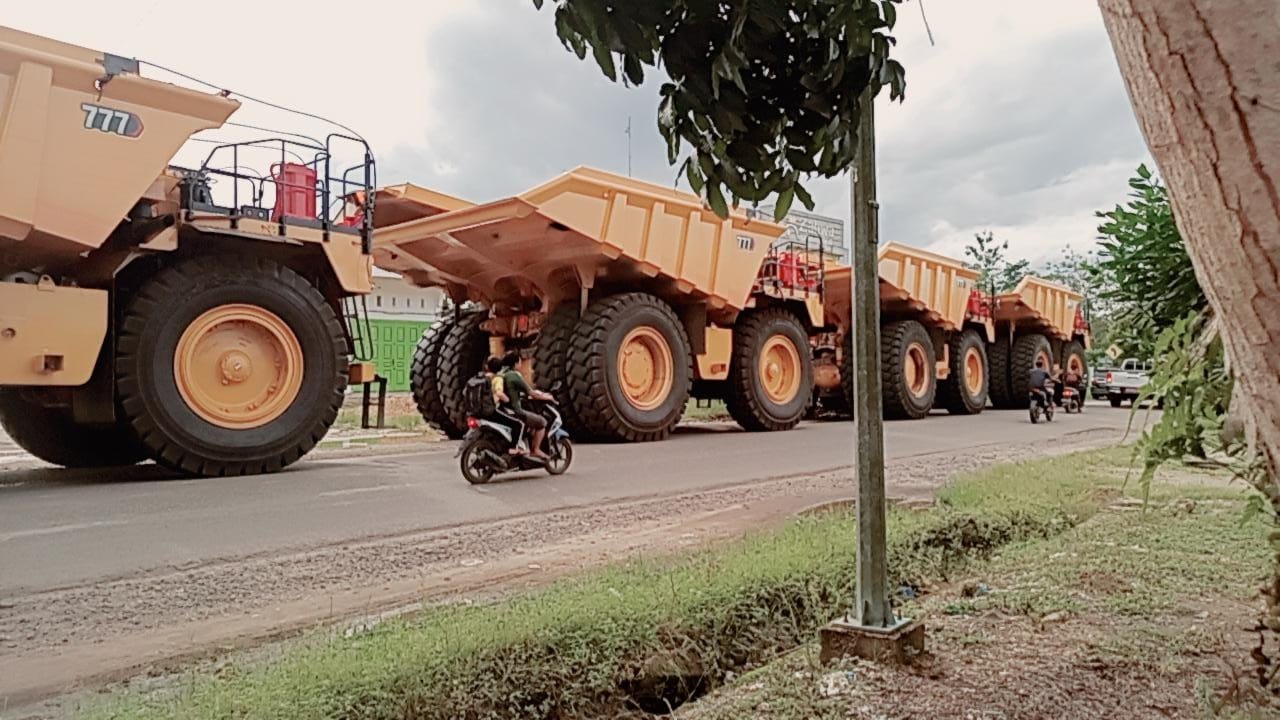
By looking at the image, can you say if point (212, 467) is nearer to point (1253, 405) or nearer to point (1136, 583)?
point (1136, 583)

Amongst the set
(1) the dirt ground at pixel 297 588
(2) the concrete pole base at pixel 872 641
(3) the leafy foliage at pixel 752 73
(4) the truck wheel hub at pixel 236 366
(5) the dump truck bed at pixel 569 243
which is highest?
(5) the dump truck bed at pixel 569 243

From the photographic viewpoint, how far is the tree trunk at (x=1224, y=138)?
986 mm

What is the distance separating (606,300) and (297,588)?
6.36 metres

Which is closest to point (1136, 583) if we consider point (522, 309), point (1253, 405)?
point (1253, 405)

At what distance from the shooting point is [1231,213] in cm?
103

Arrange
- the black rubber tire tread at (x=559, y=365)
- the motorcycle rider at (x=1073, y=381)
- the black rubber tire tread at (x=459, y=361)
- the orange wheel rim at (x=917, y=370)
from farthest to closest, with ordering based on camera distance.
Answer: the motorcycle rider at (x=1073, y=381) < the orange wheel rim at (x=917, y=370) < the black rubber tire tread at (x=459, y=361) < the black rubber tire tread at (x=559, y=365)

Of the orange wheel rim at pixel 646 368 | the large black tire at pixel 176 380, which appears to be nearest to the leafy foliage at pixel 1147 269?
the large black tire at pixel 176 380

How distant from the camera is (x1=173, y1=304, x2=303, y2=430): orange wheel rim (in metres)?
6.61

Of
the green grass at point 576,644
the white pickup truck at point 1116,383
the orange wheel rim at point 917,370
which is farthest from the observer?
the white pickup truck at point 1116,383

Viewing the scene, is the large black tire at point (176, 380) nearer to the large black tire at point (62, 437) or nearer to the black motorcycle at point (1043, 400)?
the large black tire at point (62, 437)

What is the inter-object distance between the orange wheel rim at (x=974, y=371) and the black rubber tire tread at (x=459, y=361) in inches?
391

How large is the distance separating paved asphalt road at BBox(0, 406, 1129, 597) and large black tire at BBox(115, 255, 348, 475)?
24 cm

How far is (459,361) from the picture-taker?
10875 millimetres

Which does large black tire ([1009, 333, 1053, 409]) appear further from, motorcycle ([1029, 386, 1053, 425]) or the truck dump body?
the truck dump body
